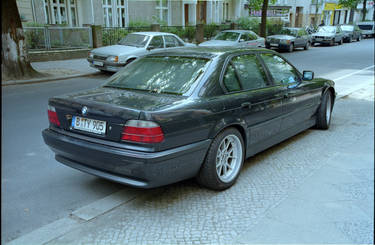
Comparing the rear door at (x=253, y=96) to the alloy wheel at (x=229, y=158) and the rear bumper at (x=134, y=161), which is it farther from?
the rear bumper at (x=134, y=161)

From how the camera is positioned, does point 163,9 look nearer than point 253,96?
No

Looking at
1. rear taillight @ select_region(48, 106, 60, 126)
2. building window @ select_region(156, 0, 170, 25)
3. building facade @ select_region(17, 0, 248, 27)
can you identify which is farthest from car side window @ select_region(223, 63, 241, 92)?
building window @ select_region(156, 0, 170, 25)

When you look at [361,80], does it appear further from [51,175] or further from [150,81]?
[51,175]

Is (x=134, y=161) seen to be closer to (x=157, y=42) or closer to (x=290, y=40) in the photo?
(x=157, y=42)

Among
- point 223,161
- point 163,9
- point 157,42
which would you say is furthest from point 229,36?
point 223,161

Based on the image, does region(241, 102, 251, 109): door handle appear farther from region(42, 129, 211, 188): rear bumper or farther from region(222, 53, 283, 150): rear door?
region(42, 129, 211, 188): rear bumper

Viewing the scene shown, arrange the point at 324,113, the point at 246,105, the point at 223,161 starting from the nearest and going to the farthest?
1. the point at 223,161
2. the point at 246,105
3. the point at 324,113

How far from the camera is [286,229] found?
3.13 meters

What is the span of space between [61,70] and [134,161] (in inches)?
483

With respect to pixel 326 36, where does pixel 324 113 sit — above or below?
below

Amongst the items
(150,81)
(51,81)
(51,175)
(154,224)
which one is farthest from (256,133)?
→ (51,81)

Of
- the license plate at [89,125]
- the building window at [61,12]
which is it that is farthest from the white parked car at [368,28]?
the license plate at [89,125]

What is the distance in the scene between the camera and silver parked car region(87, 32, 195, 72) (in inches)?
511

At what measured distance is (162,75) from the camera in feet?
13.8
